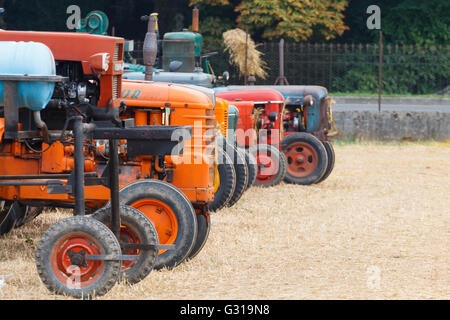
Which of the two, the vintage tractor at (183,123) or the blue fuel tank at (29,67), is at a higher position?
the blue fuel tank at (29,67)

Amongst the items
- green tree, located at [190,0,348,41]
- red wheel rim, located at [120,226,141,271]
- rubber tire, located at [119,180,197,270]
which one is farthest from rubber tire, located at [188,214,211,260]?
green tree, located at [190,0,348,41]

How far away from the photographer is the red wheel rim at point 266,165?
→ 1143 centimetres

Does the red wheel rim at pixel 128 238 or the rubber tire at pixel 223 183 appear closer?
the red wheel rim at pixel 128 238

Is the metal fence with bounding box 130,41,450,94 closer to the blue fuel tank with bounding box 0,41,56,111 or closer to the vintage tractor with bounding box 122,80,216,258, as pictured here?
the vintage tractor with bounding box 122,80,216,258

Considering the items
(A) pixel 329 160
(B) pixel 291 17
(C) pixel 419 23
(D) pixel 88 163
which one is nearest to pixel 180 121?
(D) pixel 88 163

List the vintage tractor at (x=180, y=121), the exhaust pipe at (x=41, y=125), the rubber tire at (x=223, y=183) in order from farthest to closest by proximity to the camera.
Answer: the rubber tire at (x=223, y=183) < the vintage tractor at (x=180, y=121) < the exhaust pipe at (x=41, y=125)

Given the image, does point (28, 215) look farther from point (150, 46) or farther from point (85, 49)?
point (85, 49)

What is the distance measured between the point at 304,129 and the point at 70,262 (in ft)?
26.6

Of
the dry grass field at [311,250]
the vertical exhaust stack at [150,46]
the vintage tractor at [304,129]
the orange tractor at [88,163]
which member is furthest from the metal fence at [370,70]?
the orange tractor at [88,163]

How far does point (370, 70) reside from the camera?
26.3m

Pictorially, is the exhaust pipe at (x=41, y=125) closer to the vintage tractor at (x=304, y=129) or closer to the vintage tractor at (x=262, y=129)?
the vintage tractor at (x=262, y=129)

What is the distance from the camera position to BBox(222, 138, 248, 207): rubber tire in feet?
30.7

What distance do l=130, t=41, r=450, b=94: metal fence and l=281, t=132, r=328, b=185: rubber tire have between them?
35.9 feet

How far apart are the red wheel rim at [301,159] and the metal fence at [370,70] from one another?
11.0 m
